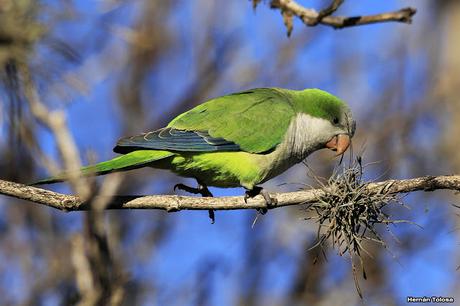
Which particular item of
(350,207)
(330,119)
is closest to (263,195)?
(350,207)

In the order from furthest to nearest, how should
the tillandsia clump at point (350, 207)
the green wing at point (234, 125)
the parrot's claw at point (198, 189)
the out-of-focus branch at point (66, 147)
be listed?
the parrot's claw at point (198, 189), the green wing at point (234, 125), the tillandsia clump at point (350, 207), the out-of-focus branch at point (66, 147)

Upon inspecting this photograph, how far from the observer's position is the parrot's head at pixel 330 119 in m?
5.28

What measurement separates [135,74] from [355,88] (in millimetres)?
3038

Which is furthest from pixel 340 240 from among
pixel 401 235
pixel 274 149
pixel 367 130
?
pixel 367 130

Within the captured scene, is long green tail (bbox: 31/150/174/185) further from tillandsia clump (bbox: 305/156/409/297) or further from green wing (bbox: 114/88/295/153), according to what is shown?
tillandsia clump (bbox: 305/156/409/297)

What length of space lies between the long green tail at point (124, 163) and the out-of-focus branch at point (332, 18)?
1.30 metres

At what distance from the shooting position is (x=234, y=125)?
5066mm

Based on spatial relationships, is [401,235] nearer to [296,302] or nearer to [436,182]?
[296,302]

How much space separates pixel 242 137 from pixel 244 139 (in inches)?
1.1

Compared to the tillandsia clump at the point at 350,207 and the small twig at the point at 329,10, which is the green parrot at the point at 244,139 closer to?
the tillandsia clump at the point at 350,207

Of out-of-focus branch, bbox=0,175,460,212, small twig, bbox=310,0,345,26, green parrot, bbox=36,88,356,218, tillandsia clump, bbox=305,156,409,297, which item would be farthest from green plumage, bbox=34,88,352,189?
small twig, bbox=310,0,345,26

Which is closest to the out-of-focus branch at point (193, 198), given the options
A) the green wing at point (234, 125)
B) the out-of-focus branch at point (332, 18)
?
the green wing at point (234, 125)

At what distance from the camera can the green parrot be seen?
15.0 feet

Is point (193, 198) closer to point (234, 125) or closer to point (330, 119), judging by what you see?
point (234, 125)
